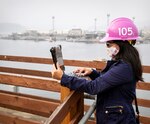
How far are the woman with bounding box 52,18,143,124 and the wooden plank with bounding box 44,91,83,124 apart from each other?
7cm

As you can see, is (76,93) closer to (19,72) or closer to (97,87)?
(97,87)

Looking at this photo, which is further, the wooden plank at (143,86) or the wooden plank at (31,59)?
the wooden plank at (31,59)

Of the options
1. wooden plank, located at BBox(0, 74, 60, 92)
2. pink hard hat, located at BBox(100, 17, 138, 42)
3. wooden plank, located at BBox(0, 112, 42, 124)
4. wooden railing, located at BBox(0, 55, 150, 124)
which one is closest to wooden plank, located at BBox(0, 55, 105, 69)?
wooden railing, located at BBox(0, 55, 150, 124)

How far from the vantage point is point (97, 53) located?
346 inches

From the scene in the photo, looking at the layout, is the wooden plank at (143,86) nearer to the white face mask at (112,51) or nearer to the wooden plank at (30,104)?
the wooden plank at (30,104)

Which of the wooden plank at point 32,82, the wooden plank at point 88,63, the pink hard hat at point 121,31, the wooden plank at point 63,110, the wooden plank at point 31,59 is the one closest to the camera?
the wooden plank at point 63,110

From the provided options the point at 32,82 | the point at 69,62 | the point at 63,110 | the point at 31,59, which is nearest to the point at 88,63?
the point at 69,62

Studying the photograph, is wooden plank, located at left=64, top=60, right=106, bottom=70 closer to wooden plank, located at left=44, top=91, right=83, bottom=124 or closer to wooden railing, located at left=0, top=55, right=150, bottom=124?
wooden railing, located at left=0, top=55, right=150, bottom=124

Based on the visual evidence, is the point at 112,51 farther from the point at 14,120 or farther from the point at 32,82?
the point at 14,120

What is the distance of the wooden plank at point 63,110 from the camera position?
1476mm

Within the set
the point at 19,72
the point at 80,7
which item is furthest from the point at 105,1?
the point at 19,72

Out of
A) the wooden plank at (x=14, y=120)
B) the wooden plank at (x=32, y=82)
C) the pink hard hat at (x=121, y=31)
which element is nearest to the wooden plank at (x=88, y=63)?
the wooden plank at (x=32, y=82)

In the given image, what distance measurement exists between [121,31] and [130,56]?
177 mm

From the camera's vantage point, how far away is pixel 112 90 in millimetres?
1798
